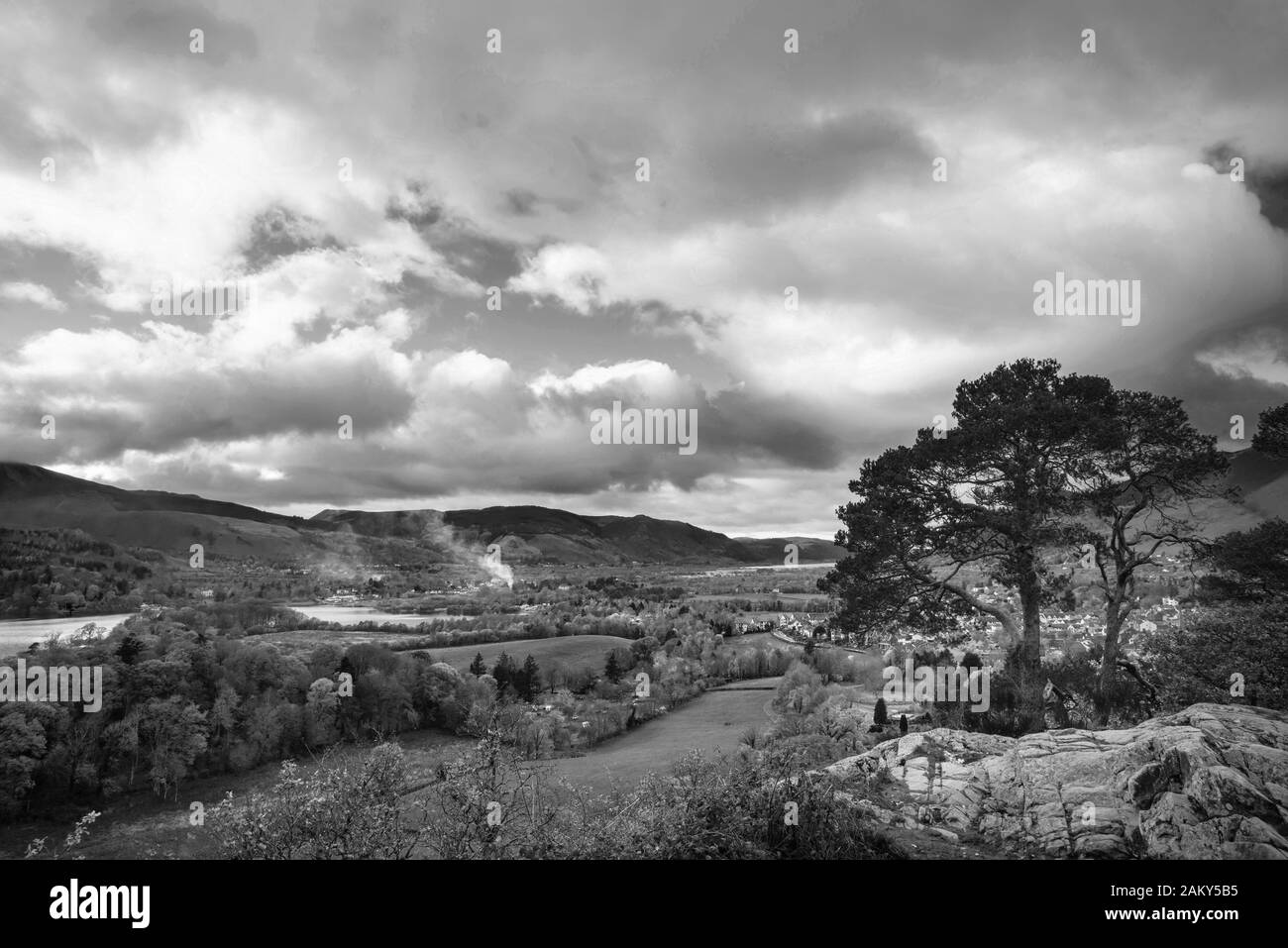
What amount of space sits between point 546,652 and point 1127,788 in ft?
201

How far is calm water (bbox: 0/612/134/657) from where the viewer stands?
38.6m

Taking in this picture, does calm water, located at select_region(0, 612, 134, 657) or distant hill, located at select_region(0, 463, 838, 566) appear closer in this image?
calm water, located at select_region(0, 612, 134, 657)

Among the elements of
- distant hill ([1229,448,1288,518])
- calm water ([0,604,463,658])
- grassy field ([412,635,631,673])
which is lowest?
grassy field ([412,635,631,673])

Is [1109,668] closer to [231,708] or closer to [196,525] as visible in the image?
[231,708]

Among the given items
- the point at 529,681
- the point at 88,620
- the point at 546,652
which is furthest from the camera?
the point at 546,652

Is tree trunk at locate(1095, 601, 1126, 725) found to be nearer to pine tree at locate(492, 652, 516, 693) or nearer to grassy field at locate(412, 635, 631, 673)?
pine tree at locate(492, 652, 516, 693)

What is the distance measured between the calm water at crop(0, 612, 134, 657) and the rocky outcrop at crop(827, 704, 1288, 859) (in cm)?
5678

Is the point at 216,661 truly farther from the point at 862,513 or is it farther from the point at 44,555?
the point at 862,513

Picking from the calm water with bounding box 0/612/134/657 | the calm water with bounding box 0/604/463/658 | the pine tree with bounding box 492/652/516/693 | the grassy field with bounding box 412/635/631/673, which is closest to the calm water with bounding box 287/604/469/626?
the calm water with bounding box 0/604/463/658

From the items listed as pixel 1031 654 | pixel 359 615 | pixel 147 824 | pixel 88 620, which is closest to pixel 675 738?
pixel 1031 654

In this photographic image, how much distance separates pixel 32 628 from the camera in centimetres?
4419

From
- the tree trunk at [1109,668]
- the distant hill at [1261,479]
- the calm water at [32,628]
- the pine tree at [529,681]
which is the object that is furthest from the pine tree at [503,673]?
the distant hill at [1261,479]

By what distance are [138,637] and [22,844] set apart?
1268 cm

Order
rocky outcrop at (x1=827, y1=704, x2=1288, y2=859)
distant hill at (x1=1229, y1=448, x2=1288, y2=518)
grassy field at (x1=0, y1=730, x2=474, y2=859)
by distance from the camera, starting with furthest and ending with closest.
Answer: grassy field at (x1=0, y1=730, x2=474, y2=859) → distant hill at (x1=1229, y1=448, x2=1288, y2=518) → rocky outcrop at (x1=827, y1=704, x2=1288, y2=859)
